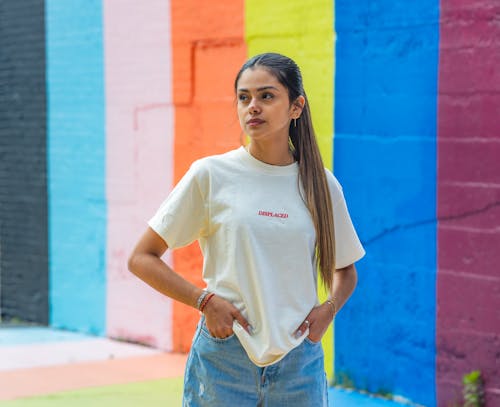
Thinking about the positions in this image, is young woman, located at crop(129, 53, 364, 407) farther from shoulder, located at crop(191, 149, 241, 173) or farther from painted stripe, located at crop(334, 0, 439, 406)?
painted stripe, located at crop(334, 0, 439, 406)

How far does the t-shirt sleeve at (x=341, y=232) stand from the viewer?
128 inches

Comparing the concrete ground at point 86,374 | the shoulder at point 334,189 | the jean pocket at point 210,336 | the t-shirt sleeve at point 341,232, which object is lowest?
the concrete ground at point 86,374

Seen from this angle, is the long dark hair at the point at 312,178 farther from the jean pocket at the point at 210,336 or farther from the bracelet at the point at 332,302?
the jean pocket at the point at 210,336

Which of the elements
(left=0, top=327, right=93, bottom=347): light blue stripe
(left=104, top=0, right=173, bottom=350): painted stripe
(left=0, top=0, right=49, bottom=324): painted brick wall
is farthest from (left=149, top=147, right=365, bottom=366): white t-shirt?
(left=0, top=0, right=49, bottom=324): painted brick wall

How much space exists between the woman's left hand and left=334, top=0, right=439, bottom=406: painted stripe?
2.26 m

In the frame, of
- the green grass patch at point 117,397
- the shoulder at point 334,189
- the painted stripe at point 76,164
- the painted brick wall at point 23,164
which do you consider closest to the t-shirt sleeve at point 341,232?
the shoulder at point 334,189

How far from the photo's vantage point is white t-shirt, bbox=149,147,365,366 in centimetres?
297

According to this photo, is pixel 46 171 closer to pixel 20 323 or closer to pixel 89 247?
pixel 89 247

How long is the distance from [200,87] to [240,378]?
13.1ft

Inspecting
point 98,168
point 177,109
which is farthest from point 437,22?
point 98,168

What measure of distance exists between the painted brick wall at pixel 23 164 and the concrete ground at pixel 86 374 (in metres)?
0.52

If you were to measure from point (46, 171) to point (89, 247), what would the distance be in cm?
78

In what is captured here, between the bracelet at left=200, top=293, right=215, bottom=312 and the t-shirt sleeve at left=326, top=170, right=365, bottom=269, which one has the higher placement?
the t-shirt sleeve at left=326, top=170, right=365, bottom=269

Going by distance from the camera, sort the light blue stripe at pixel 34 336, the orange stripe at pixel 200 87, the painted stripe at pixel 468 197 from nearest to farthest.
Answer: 1. the painted stripe at pixel 468 197
2. the orange stripe at pixel 200 87
3. the light blue stripe at pixel 34 336
